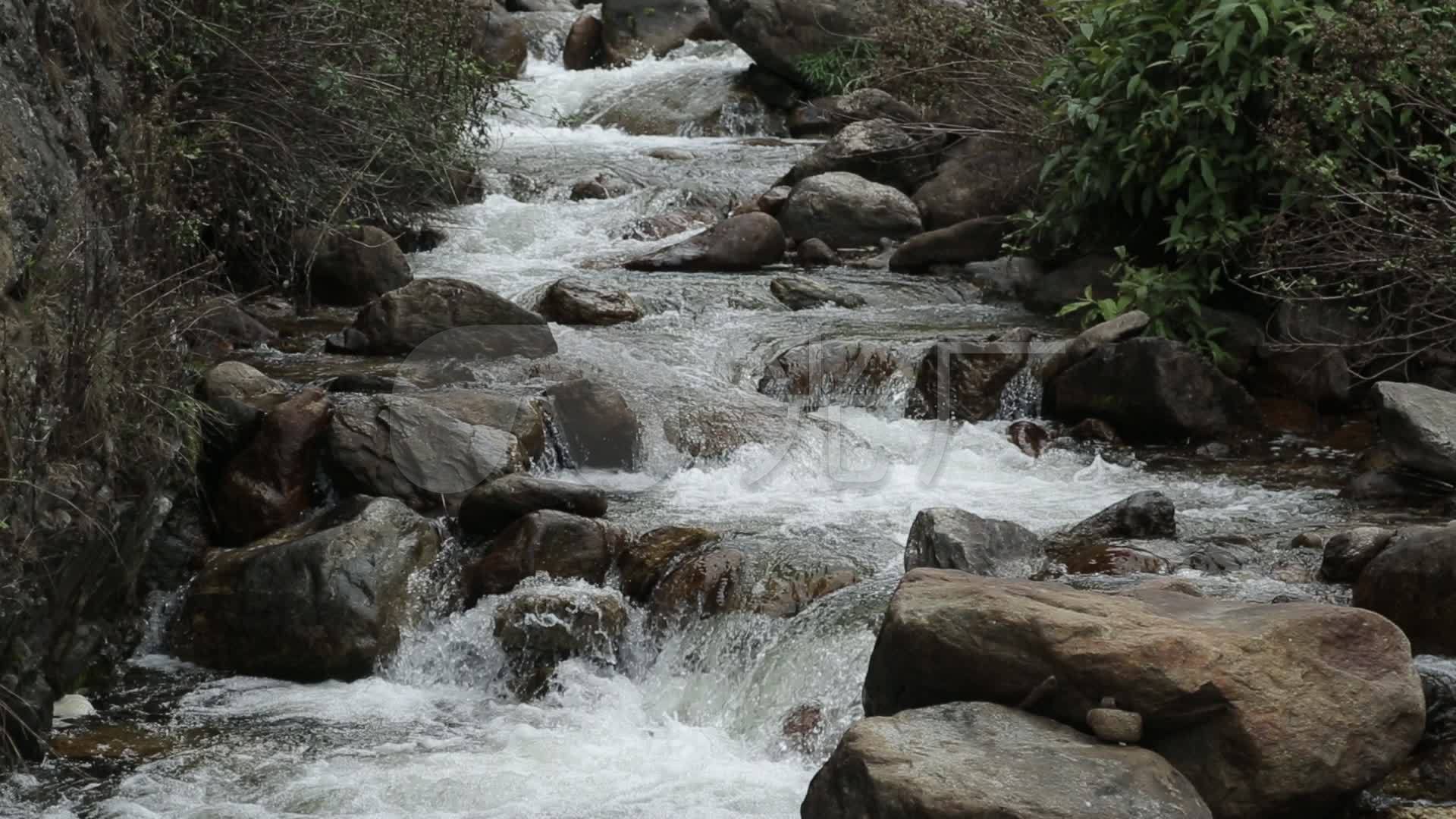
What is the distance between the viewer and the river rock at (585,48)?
2012 cm

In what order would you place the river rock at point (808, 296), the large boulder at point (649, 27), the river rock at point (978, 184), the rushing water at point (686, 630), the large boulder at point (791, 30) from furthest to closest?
the large boulder at point (649, 27)
the large boulder at point (791, 30)
the river rock at point (978, 184)
the river rock at point (808, 296)
the rushing water at point (686, 630)

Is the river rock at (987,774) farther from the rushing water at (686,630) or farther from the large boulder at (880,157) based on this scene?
the large boulder at (880,157)

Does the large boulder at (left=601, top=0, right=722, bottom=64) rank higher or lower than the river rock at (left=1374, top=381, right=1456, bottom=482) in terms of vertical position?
lower

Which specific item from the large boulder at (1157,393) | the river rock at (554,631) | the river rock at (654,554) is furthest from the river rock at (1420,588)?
the large boulder at (1157,393)

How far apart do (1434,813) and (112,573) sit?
15.6ft

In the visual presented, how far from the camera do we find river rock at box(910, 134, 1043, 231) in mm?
12477

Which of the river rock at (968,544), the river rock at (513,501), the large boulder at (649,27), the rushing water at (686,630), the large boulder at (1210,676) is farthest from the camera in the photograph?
the large boulder at (649,27)

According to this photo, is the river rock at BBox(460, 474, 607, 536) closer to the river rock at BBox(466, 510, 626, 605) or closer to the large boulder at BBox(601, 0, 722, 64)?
the river rock at BBox(466, 510, 626, 605)

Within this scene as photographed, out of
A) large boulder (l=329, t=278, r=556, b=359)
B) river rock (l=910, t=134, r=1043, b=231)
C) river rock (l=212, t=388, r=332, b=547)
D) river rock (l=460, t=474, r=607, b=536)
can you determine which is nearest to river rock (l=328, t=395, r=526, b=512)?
river rock (l=212, t=388, r=332, b=547)

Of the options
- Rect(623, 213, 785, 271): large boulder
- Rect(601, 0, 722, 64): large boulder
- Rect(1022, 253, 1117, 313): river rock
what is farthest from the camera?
Rect(601, 0, 722, 64): large boulder

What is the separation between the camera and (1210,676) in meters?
4.65

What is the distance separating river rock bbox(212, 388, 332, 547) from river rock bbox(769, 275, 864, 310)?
4288 mm

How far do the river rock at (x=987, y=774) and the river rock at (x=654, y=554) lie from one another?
231 centimetres

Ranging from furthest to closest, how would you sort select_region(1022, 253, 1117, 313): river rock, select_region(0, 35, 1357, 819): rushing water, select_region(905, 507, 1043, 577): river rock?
select_region(1022, 253, 1117, 313): river rock < select_region(905, 507, 1043, 577): river rock < select_region(0, 35, 1357, 819): rushing water
